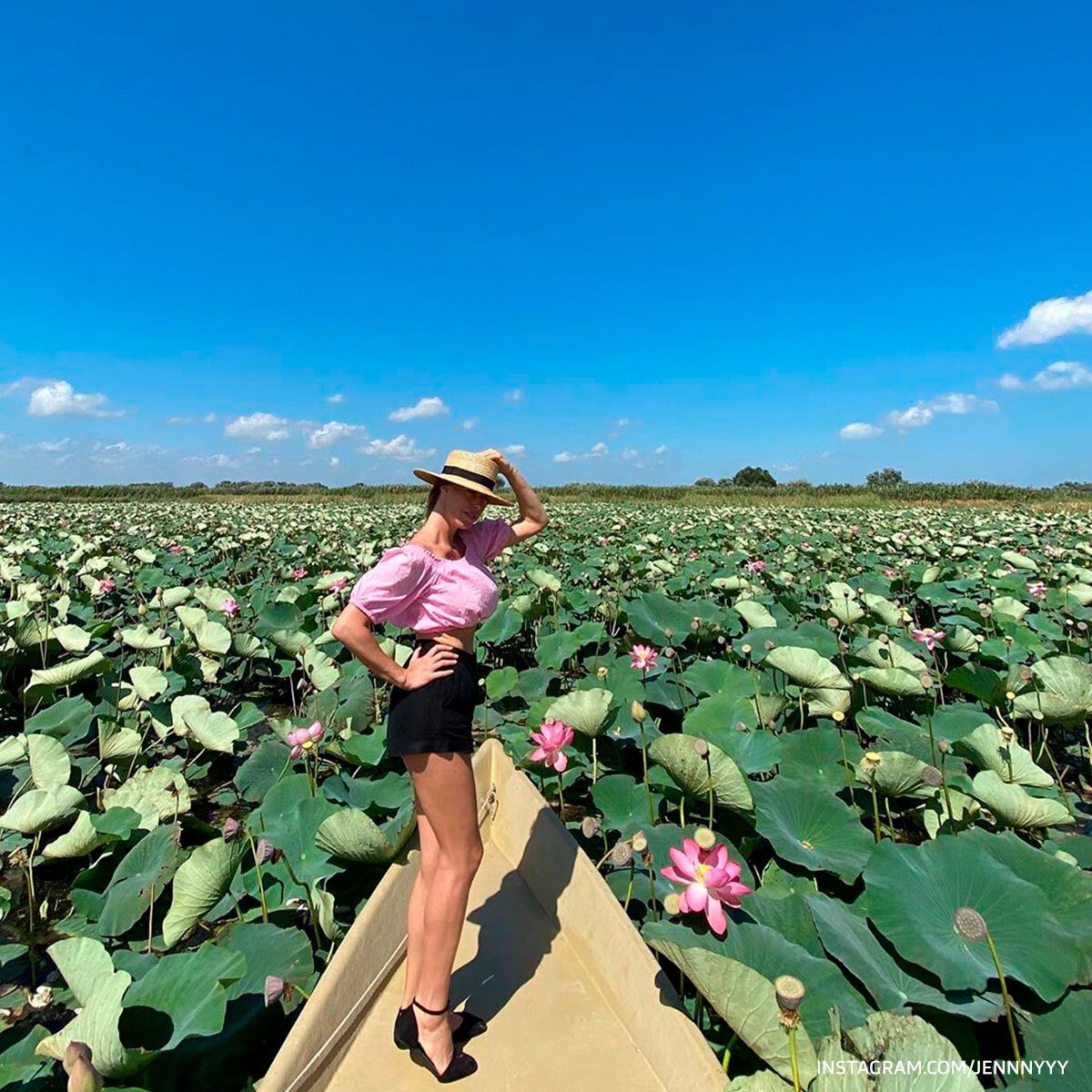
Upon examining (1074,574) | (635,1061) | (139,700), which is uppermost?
(1074,574)

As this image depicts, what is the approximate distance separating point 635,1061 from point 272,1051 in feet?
2.33

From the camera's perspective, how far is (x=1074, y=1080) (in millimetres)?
894

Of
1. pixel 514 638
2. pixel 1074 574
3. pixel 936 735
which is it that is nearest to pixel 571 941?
pixel 936 735

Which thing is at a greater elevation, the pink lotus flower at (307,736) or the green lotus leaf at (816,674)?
the green lotus leaf at (816,674)

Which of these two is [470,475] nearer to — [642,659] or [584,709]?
[584,709]

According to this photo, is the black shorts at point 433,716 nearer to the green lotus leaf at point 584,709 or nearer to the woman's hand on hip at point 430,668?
the woman's hand on hip at point 430,668

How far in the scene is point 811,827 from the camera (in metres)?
1.62

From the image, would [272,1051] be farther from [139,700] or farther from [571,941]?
[139,700]

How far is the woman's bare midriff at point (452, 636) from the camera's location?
1293 mm

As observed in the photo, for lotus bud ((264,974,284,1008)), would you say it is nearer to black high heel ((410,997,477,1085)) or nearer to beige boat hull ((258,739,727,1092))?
beige boat hull ((258,739,727,1092))

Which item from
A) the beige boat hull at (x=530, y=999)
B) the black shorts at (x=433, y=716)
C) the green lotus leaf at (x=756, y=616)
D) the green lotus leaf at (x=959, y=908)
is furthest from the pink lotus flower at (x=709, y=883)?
the green lotus leaf at (x=756, y=616)

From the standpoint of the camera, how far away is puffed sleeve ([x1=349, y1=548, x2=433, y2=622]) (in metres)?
1.22

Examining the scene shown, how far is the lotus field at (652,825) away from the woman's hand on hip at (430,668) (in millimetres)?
400

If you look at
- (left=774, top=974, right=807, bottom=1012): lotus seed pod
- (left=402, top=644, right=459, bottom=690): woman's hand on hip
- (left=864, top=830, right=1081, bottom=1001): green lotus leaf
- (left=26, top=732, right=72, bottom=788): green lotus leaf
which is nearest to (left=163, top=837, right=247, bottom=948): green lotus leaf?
(left=402, top=644, right=459, bottom=690): woman's hand on hip
